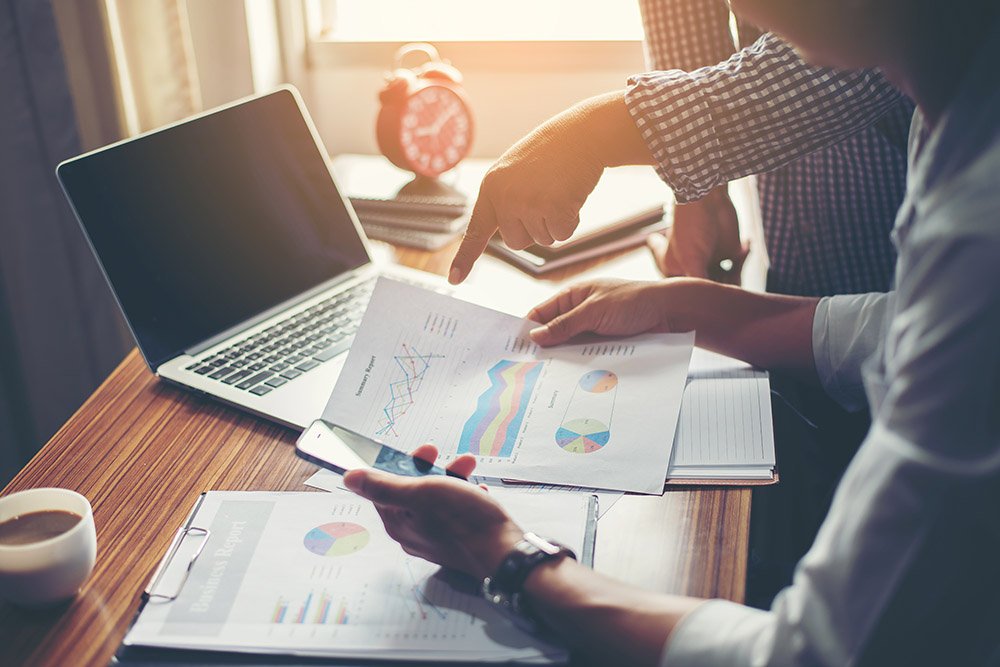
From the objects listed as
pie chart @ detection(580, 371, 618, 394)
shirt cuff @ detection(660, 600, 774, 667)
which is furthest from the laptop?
shirt cuff @ detection(660, 600, 774, 667)

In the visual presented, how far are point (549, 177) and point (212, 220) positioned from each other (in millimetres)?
393

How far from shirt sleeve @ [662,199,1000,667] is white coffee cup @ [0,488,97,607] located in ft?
1.59

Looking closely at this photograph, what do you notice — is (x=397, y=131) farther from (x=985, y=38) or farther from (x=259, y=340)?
(x=985, y=38)

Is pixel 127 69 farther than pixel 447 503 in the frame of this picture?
Yes

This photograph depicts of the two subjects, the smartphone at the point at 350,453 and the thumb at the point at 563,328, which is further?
the thumb at the point at 563,328

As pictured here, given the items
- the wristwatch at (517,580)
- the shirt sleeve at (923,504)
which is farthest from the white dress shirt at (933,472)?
the wristwatch at (517,580)

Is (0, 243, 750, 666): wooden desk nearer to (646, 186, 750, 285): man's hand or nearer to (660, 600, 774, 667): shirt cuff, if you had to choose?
(660, 600, 774, 667): shirt cuff

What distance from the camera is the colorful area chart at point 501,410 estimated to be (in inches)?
33.2

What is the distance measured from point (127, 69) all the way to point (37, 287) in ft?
1.14

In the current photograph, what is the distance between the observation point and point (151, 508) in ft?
2.67

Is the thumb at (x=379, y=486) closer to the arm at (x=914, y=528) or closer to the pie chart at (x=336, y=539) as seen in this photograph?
the pie chart at (x=336, y=539)

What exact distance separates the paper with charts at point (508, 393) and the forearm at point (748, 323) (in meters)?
0.04

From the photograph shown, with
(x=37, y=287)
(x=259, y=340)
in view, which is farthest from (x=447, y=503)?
(x=37, y=287)

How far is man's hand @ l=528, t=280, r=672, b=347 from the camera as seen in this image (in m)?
0.96
